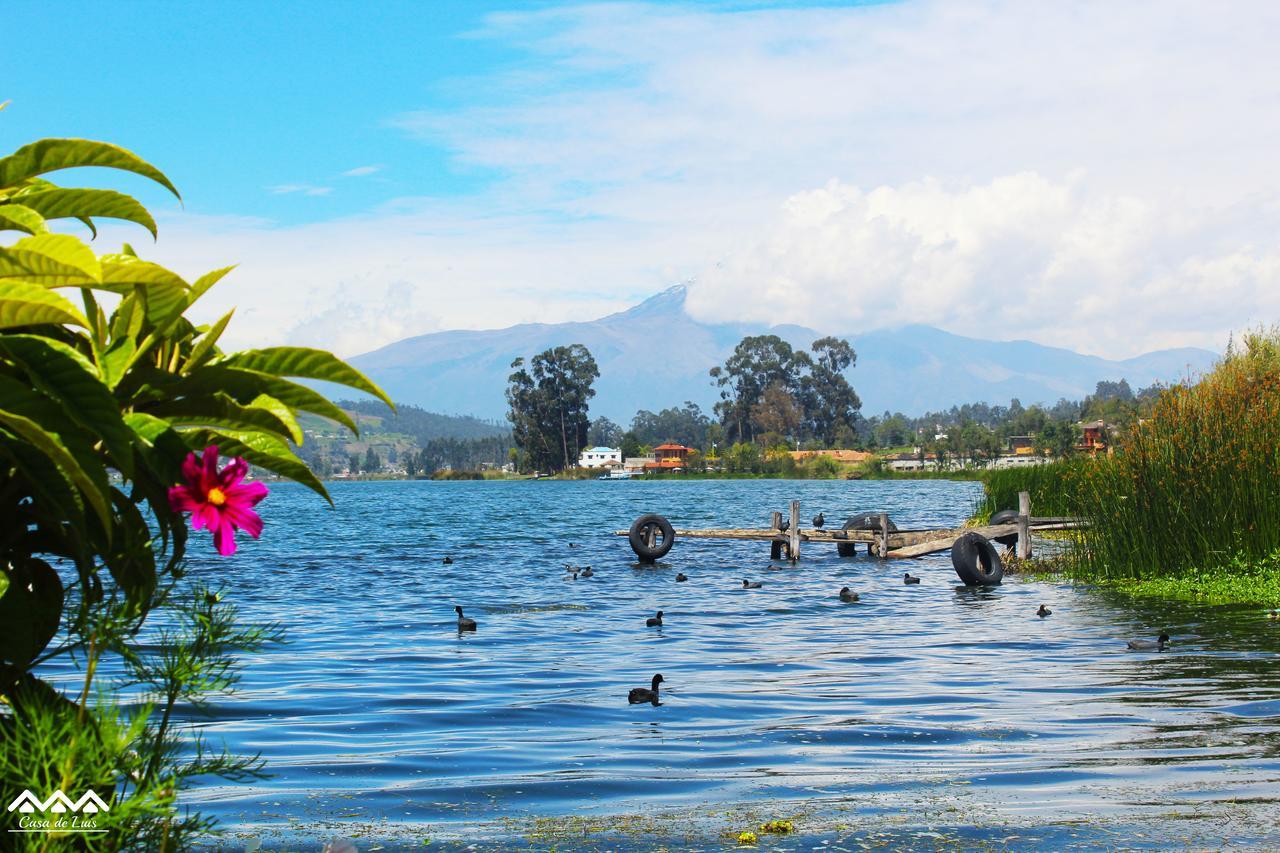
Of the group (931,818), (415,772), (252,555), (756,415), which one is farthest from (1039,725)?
(756,415)

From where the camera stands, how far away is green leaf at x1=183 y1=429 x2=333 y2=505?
11.2 feet

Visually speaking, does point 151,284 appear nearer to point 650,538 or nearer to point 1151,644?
point 1151,644

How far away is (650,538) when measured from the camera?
3575cm

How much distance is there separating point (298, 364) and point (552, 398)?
17610 cm

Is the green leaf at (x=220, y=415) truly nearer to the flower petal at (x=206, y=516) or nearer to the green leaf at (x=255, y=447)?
the green leaf at (x=255, y=447)

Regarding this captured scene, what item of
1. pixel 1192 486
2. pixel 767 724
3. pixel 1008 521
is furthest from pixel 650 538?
pixel 767 724

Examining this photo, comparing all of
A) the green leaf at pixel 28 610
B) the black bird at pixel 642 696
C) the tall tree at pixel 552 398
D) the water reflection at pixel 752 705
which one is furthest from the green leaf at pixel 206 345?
the tall tree at pixel 552 398

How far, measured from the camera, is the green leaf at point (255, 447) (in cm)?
342

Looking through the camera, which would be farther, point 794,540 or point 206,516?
point 794,540

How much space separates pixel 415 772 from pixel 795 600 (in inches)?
636

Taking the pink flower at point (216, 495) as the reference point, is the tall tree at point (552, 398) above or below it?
above

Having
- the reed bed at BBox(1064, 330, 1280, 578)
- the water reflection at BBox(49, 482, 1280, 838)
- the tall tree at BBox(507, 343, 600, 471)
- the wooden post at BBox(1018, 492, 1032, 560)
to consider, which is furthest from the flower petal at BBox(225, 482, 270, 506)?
the tall tree at BBox(507, 343, 600, 471)

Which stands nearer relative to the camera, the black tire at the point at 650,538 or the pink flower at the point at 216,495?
the pink flower at the point at 216,495

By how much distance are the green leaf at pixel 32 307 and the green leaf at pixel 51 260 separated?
106mm
